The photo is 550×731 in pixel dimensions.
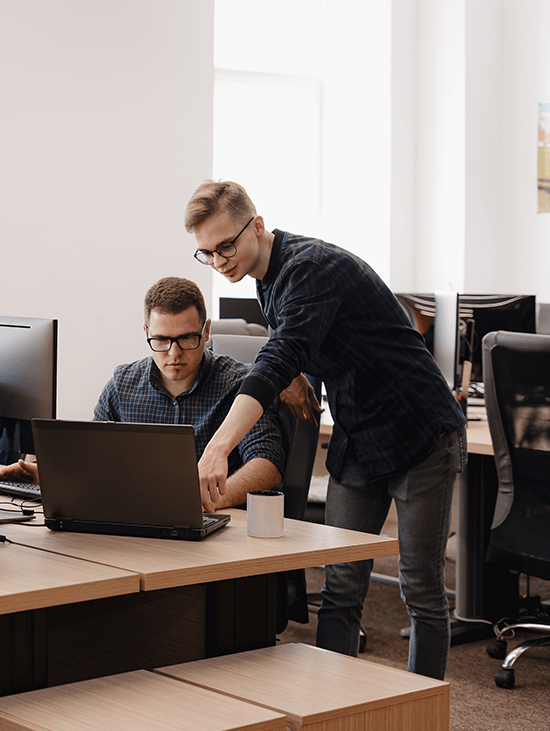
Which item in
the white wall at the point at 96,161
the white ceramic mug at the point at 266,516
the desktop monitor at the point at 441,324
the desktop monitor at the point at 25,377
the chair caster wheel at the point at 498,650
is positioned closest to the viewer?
the white ceramic mug at the point at 266,516

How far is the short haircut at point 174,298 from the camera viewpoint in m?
2.20

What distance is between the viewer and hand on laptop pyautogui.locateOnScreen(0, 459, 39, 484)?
2.18 m

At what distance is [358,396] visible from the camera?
A: 216 cm

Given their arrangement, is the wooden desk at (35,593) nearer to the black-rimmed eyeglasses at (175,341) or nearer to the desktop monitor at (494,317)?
the black-rimmed eyeglasses at (175,341)

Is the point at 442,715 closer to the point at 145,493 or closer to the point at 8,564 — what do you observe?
the point at 145,493

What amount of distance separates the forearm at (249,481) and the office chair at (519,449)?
0.86 m

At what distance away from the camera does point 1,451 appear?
2129 millimetres

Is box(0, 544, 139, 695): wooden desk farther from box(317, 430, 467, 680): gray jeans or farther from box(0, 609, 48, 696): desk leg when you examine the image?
box(317, 430, 467, 680): gray jeans

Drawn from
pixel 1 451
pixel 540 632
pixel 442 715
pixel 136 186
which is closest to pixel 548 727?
pixel 540 632

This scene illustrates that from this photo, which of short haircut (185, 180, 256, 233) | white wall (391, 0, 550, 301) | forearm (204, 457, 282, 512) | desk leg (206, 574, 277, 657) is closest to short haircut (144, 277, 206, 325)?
short haircut (185, 180, 256, 233)

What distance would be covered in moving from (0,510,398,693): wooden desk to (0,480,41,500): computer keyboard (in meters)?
0.33

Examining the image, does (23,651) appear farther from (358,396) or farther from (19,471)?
(358,396)

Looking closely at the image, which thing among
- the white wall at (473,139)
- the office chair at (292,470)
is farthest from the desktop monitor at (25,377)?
the white wall at (473,139)

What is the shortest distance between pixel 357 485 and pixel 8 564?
95 cm
